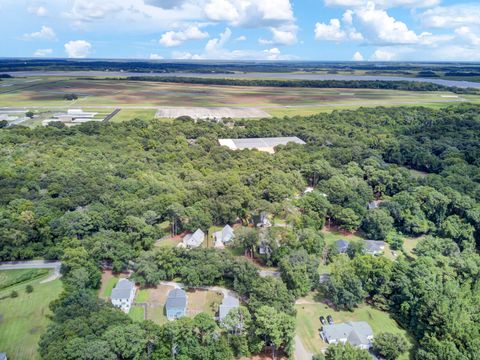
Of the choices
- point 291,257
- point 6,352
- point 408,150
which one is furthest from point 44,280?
point 408,150

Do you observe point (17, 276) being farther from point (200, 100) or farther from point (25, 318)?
point (200, 100)

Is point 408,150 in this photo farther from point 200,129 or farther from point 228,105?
point 228,105

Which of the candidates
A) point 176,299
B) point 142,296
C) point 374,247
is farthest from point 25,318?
point 374,247

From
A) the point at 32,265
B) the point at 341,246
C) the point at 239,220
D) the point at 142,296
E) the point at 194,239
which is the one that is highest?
the point at 194,239

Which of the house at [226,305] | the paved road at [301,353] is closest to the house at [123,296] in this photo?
the house at [226,305]

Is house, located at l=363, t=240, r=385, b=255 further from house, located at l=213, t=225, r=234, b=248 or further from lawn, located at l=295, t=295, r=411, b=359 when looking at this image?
house, located at l=213, t=225, r=234, b=248

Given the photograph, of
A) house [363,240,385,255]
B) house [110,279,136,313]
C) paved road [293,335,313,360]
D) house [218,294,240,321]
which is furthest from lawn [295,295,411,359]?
house [110,279,136,313]
